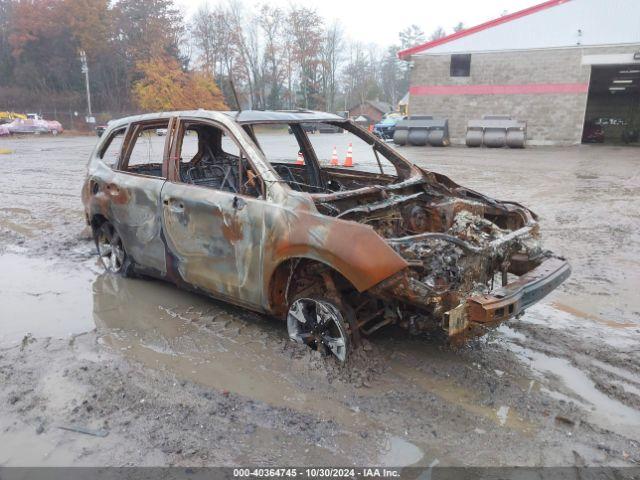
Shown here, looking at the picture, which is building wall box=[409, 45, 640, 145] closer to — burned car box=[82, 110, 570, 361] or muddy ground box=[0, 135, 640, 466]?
muddy ground box=[0, 135, 640, 466]

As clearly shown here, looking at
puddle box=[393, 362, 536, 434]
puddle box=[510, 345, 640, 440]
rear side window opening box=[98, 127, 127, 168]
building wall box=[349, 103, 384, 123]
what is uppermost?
building wall box=[349, 103, 384, 123]

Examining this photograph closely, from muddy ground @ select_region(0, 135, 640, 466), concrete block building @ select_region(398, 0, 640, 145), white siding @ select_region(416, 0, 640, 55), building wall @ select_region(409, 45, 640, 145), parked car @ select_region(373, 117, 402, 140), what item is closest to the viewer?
muddy ground @ select_region(0, 135, 640, 466)

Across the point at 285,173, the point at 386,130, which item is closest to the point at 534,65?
the point at 386,130

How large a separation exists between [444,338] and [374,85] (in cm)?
8566

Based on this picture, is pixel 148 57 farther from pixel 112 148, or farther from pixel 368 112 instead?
pixel 112 148

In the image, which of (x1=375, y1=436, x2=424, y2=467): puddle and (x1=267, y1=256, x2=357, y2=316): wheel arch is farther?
(x1=267, y1=256, x2=357, y2=316): wheel arch

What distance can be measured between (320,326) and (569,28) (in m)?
27.6

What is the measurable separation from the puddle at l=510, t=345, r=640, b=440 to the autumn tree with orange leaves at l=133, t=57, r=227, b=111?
4018cm

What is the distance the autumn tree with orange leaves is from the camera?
42656mm

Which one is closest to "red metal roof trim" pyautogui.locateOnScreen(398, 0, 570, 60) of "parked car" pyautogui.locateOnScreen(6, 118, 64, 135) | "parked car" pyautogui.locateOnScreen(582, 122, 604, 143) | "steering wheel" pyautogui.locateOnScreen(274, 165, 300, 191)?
"parked car" pyautogui.locateOnScreen(582, 122, 604, 143)

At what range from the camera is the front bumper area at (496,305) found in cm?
306

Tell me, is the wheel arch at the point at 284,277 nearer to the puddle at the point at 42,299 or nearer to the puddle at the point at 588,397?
the puddle at the point at 588,397

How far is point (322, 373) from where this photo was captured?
3.55m

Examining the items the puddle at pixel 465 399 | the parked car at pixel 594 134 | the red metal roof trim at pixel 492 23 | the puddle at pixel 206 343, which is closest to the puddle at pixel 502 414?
the puddle at pixel 465 399
